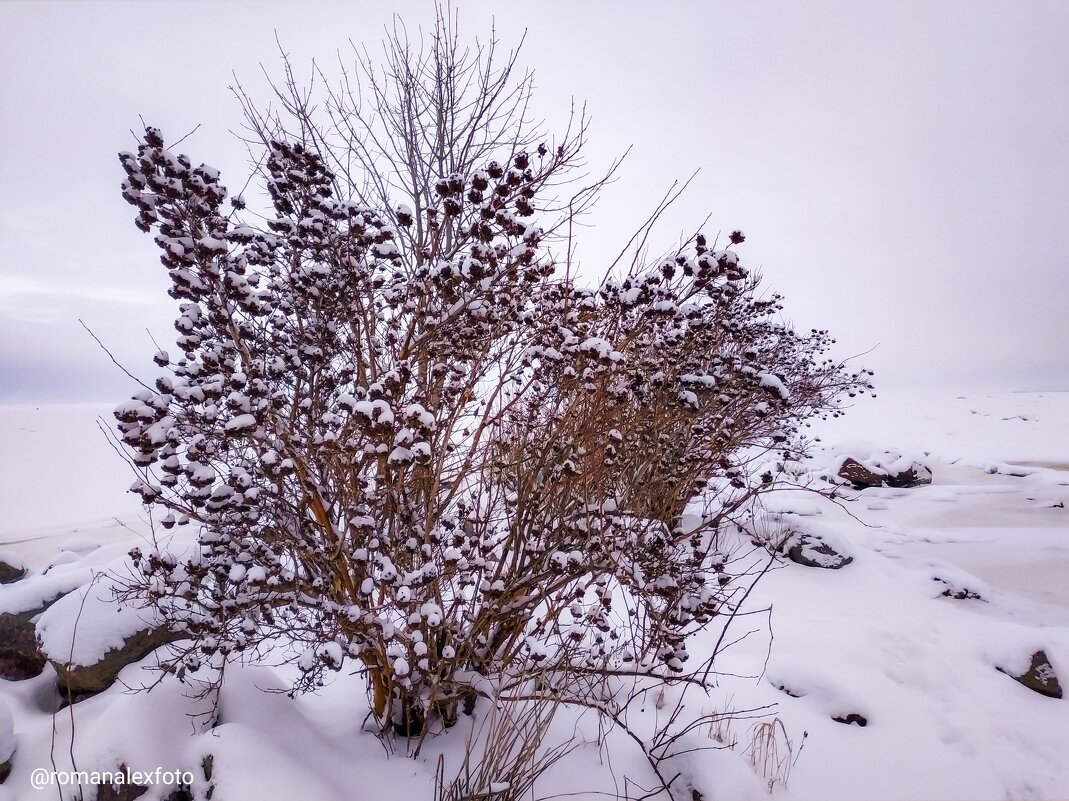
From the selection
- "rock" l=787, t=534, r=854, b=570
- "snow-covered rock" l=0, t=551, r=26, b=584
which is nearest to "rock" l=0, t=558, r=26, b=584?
"snow-covered rock" l=0, t=551, r=26, b=584

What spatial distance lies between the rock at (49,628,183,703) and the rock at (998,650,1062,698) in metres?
6.59

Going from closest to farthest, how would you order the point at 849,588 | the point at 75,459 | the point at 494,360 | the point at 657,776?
the point at 657,776 < the point at 494,360 < the point at 849,588 < the point at 75,459

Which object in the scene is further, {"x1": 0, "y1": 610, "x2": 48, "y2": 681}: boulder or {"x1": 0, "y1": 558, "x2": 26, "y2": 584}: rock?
{"x1": 0, "y1": 558, "x2": 26, "y2": 584}: rock

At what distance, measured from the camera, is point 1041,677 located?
3875 millimetres

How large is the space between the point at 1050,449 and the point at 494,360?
2141cm

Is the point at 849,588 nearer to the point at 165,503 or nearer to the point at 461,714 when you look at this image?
the point at 461,714

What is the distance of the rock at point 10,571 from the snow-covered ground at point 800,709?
23 centimetres

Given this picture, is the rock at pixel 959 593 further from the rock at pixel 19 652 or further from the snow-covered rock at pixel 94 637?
the rock at pixel 19 652

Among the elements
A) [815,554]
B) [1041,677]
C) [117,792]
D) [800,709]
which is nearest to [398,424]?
[117,792]

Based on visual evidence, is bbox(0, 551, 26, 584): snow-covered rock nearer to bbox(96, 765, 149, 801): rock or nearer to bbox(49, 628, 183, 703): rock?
bbox(49, 628, 183, 703): rock

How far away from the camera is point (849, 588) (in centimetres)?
579

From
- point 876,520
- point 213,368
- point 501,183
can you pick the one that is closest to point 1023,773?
point 501,183

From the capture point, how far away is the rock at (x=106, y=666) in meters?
3.19

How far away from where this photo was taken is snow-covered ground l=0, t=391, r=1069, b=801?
8.76 ft
